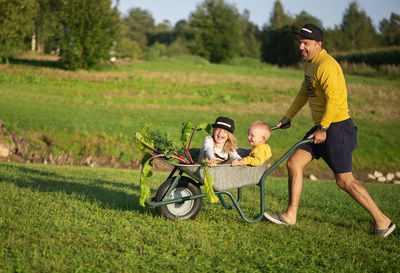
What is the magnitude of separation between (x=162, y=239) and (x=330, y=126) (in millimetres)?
2138

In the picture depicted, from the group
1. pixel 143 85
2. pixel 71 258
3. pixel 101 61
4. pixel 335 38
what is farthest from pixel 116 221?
pixel 335 38

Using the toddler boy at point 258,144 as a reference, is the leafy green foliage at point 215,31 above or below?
above

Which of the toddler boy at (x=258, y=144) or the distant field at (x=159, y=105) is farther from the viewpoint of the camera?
the distant field at (x=159, y=105)

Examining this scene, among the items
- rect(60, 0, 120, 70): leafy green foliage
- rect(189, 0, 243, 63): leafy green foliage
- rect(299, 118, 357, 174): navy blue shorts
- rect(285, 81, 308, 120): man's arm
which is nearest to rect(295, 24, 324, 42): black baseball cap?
rect(285, 81, 308, 120): man's arm

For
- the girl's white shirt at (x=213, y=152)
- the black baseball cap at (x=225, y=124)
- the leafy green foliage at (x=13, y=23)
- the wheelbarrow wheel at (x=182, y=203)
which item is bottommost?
the wheelbarrow wheel at (x=182, y=203)

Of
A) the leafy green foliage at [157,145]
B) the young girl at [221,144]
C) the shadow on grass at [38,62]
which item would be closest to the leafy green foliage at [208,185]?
the young girl at [221,144]

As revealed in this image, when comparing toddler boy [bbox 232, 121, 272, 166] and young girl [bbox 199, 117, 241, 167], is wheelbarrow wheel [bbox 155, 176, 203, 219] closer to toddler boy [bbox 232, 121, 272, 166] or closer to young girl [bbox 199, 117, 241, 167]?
young girl [bbox 199, 117, 241, 167]

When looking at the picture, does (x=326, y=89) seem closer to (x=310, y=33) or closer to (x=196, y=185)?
(x=310, y=33)

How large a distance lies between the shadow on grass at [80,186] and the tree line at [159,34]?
3.40m

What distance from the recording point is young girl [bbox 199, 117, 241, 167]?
482cm

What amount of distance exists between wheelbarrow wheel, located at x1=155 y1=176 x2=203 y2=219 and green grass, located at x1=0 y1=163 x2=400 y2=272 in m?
0.10

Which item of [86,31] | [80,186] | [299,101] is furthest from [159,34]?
[299,101]

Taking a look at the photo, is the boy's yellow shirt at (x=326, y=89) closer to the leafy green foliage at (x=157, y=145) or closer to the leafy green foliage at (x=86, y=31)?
the leafy green foliage at (x=157, y=145)

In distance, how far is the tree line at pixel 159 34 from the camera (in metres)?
13.6
